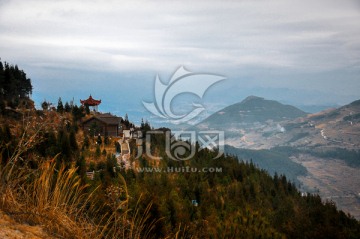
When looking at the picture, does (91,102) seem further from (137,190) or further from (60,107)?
(137,190)

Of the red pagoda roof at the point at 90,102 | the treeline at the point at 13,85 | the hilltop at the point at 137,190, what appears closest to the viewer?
the hilltop at the point at 137,190

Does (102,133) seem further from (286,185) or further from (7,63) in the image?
(286,185)

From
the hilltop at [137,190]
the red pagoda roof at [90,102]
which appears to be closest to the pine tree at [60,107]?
the hilltop at [137,190]

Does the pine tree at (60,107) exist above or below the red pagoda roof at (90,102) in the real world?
below

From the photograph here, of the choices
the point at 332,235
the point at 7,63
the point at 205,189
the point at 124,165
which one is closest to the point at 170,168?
the point at 205,189

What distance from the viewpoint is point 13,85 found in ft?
226

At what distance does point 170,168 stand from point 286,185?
56017mm

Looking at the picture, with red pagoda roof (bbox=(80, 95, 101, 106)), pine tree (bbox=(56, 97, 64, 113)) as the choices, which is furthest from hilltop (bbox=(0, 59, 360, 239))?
red pagoda roof (bbox=(80, 95, 101, 106))

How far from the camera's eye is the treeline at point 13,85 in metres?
63.7

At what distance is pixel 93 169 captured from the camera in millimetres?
44781

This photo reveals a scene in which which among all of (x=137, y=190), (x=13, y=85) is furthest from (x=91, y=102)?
(x=137, y=190)

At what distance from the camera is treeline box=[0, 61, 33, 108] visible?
209ft

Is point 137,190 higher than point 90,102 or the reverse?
the reverse

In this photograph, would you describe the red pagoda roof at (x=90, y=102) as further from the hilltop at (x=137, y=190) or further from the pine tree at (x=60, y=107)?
the pine tree at (x=60, y=107)
